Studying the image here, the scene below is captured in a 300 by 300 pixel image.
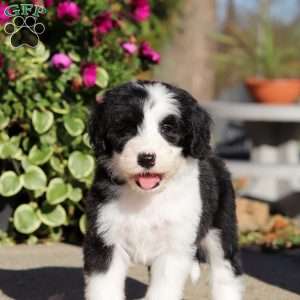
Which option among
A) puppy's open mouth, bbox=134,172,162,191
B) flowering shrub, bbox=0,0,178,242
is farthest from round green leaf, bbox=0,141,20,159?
puppy's open mouth, bbox=134,172,162,191

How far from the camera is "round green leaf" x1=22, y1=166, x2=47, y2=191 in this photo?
6.79 metres

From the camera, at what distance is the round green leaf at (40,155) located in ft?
22.3

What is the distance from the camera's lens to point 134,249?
14.0ft

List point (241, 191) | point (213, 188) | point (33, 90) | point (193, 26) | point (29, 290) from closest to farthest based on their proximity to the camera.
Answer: point (213, 188), point (29, 290), point (33, 90), point (241, 191), point (193, 26)

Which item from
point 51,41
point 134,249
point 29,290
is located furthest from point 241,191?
point 134,249

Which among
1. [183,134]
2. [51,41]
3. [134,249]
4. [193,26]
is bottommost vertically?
[134,249]

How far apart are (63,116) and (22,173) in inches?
24.8

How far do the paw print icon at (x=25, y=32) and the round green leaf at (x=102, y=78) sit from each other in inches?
23.2

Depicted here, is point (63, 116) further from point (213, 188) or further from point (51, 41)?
point (213, 188)

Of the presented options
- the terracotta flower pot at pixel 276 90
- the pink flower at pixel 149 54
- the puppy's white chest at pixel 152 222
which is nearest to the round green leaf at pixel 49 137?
the pink flower at pixel 149 54

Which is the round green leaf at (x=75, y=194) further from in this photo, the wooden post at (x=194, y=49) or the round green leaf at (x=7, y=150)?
the wooden post at (x=194, y=49)

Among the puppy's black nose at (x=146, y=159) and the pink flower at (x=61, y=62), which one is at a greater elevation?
the pink flower at (x=61, y=62)

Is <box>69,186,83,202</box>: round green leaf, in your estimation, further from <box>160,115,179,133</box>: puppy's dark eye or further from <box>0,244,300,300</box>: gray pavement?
<box>160,115,179,133</box>: puppy's dark eye

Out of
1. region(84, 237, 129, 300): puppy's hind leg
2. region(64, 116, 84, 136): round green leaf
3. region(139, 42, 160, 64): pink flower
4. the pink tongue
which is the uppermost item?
region(139, 42, 160, 64): pink flower
